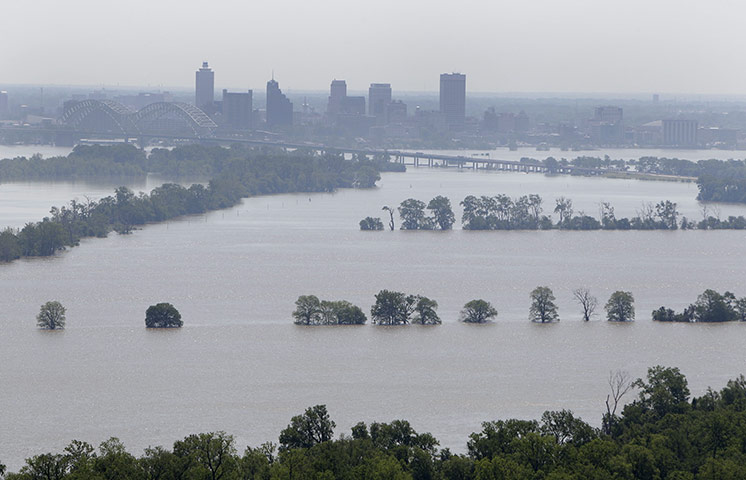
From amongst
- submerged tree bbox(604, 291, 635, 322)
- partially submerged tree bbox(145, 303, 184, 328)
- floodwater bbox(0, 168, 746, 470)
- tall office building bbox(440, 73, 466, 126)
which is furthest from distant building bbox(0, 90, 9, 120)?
submerged tree bbox(604, 291, 635, 322)

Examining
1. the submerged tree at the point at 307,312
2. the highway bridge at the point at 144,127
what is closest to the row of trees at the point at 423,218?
the submerged tree at the point at 307,312

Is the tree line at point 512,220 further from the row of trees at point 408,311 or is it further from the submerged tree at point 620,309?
the submerged tree at point 620,309

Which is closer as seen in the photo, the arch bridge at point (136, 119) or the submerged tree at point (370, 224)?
the submerged tree at point (370, 224)

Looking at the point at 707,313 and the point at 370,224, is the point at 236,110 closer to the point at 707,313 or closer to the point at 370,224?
the point at 370,224

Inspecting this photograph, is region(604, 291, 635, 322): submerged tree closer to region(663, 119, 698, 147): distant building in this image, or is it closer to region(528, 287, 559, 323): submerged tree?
region(528, 287, 559, 323): submerged tree

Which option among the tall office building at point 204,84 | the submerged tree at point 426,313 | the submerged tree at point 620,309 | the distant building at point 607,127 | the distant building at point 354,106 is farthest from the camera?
the tall office building at point 204,84

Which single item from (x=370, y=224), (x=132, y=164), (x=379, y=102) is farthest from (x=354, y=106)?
(x=370, y=224)
